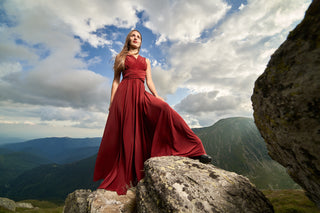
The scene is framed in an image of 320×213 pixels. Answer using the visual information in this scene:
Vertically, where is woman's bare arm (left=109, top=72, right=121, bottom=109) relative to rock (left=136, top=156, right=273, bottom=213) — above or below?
above

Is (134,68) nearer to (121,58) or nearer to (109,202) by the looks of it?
(121,58)

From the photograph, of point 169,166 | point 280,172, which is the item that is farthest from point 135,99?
point 280,172

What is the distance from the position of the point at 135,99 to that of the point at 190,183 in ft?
10.9

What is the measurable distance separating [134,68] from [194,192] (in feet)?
14.6

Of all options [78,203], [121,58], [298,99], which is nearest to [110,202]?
[78,203]

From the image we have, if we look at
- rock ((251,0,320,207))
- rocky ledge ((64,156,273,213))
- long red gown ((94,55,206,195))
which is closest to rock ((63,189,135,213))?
rocky ledge ((64,156,273,213))

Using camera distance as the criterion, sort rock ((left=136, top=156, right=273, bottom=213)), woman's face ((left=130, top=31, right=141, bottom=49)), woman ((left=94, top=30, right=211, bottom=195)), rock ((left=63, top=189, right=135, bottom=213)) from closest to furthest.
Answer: rock ((left=136, top=156, right=273, bottom=213)), rock ((left=63, top=189, right=135, bottom=213)), woman ((left=94, top=30, right=211, bottom=195)), woman's face ((left=130, top=31, right=141, bottom=49))

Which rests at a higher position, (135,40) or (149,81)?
(135,40)

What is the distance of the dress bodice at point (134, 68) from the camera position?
5.36 meters

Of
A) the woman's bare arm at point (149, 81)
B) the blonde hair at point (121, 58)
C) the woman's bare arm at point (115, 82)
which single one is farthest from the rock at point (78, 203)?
the blonde hair at point (121, 58)

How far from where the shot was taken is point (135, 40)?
19.1 ft

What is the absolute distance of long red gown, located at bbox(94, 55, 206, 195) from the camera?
13.4 feet

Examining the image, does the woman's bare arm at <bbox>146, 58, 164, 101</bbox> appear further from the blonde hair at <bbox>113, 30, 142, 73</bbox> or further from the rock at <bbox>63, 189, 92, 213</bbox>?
the rock at <bbox>63, 189, 92, 213</bbox>

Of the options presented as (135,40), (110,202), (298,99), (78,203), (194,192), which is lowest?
Result: (78,203)
